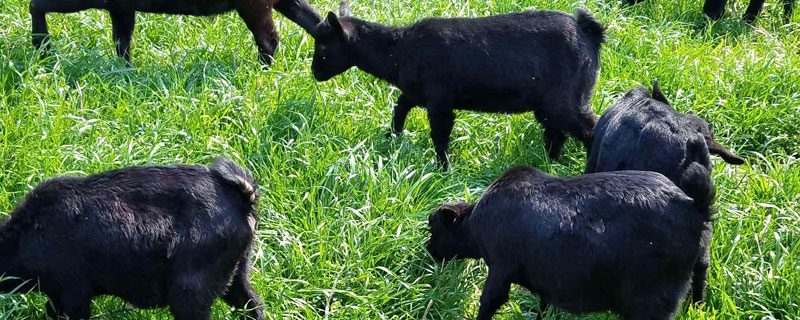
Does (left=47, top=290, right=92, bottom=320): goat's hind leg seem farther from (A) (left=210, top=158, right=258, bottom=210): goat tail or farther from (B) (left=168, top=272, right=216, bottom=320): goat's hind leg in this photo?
→ (A) (left=210, top=158, right=258, bottom=210): goat tail

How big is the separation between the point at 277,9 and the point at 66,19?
1.53 metres

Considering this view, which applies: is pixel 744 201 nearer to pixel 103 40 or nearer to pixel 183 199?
pixel 183 199

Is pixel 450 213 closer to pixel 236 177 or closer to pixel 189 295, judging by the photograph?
pixel 236 177

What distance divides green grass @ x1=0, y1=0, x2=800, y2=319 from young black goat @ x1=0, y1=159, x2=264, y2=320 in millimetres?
369

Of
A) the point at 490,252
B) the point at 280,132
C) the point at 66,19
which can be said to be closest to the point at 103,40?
the point at 66,19

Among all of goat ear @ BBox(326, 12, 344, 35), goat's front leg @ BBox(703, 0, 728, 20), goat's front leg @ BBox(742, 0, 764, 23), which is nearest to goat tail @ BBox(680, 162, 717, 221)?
goat ear @ BBox(326, 12, 344, 35)

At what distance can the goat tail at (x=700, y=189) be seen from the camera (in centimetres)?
462

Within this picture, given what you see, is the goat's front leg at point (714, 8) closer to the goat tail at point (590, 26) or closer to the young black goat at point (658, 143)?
the goat tail at point (590, 26)

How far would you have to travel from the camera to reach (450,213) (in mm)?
5375

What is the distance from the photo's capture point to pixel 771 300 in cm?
529

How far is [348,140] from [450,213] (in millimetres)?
1423

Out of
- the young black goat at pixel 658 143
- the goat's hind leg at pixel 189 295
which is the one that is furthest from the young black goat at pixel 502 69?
the goat's hind leg at pixel 189 295

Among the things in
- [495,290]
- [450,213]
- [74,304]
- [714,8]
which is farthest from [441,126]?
[714,8]

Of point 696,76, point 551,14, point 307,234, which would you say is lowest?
point 307,234
